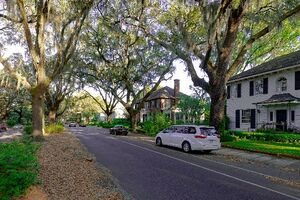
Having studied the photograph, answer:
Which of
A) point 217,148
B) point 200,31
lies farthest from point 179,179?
point 200,31

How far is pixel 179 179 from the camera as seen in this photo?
419 inches

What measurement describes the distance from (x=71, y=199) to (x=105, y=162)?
727 cm

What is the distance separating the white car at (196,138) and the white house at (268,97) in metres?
11.5

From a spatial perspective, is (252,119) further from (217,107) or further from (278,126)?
(217,107)

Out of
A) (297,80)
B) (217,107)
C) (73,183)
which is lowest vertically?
(73,183)

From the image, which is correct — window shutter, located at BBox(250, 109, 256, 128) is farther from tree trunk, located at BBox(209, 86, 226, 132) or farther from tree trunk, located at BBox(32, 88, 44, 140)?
tree trunk, located at BBox(32, 88, 44, 140)

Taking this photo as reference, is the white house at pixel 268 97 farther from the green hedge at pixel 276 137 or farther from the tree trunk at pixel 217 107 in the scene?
the tree trunk at pixel 217 107

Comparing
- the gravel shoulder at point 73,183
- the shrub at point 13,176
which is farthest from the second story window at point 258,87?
the shrub at point 13,176

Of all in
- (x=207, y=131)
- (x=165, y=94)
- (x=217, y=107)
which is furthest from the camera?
(x=165, y=94)

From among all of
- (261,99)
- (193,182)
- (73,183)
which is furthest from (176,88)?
(73,183)

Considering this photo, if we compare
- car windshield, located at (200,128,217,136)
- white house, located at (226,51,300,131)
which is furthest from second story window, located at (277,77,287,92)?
car windshield, located at (200,128,217,136)

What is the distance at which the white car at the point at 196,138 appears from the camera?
19.3 meters

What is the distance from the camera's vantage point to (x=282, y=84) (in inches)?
1215

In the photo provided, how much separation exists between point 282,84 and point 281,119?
3.33 meters
